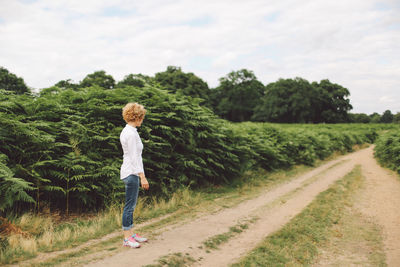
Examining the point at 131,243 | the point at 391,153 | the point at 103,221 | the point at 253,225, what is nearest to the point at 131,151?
the point at 131,243

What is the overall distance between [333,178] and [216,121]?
7.97 meters

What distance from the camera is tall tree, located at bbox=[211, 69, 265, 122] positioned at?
80.2 m

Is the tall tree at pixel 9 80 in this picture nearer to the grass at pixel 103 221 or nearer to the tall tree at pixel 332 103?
the grass at pixel 103 221

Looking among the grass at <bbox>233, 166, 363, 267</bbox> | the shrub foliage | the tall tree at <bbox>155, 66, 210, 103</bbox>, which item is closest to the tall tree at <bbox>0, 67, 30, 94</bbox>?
the tall tree at <bbox>155, 66, 210, 103</bbox>

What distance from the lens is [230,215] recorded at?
7770 mm

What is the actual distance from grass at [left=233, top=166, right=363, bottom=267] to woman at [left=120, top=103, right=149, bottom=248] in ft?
6.79

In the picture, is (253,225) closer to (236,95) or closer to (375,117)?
(236,95)

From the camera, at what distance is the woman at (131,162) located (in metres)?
4.62

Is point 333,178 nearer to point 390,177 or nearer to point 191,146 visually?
point 390,177

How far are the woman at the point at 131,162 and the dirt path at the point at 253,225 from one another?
50 centimetres

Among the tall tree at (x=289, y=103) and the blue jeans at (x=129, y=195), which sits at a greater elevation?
the tall tree at (x=289, y=103)

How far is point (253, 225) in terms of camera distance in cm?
715

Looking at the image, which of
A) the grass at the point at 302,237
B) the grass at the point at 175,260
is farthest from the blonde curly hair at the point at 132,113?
the grass at the point at 302,237

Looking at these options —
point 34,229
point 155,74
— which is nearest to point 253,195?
point 34,229
